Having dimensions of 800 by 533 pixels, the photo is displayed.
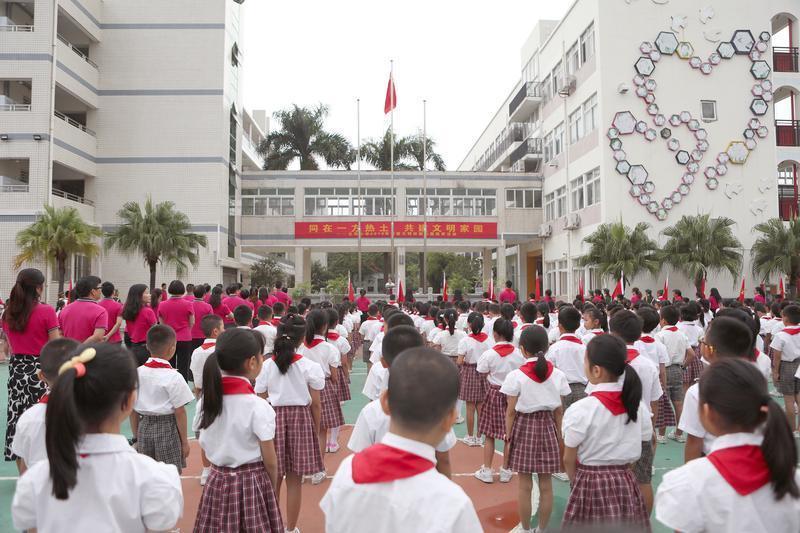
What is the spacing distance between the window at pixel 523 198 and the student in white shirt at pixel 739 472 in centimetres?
2509

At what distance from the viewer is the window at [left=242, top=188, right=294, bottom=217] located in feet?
84.1

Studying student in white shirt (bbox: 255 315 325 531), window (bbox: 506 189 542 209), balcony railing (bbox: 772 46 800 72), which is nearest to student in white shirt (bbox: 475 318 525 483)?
student in white shirt (bbox: 255 315 325 531)

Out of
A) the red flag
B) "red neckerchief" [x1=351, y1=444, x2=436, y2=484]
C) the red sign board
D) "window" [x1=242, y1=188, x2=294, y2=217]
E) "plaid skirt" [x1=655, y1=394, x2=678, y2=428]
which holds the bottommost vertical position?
"plaid skirt" [x1=655, y1=394, x2=678, y2=428]

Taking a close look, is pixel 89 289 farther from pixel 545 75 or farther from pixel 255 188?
pixel 545 75

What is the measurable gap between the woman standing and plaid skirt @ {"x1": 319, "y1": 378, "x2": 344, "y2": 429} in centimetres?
224

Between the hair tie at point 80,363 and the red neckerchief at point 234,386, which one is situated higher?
the hair tie at point 80,363

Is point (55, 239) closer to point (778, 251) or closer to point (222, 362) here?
point (222, 362)

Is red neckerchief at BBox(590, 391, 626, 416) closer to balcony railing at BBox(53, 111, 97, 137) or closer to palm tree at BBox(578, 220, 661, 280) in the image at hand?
palm tree at BBox(578, 220, 661, 280)

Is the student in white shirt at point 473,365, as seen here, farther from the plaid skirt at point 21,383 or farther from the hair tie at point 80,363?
the hair tie at point 80,363

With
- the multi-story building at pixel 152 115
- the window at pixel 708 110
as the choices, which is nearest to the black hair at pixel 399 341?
the window at pixel 708 110

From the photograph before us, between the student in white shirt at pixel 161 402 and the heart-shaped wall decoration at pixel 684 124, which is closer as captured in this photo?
the student in white shirt at pixel 161 402

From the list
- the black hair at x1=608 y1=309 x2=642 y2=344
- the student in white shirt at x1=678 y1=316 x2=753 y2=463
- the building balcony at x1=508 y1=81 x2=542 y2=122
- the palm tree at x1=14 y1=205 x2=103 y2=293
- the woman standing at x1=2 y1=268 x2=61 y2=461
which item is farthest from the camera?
the building balcony at x1=508 y1=81 x2=542 y2=122

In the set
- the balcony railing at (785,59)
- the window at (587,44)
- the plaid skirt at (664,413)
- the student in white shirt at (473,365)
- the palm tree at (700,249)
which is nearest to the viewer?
the plaid skirt at (664,413)

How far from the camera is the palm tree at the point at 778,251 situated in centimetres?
1691
